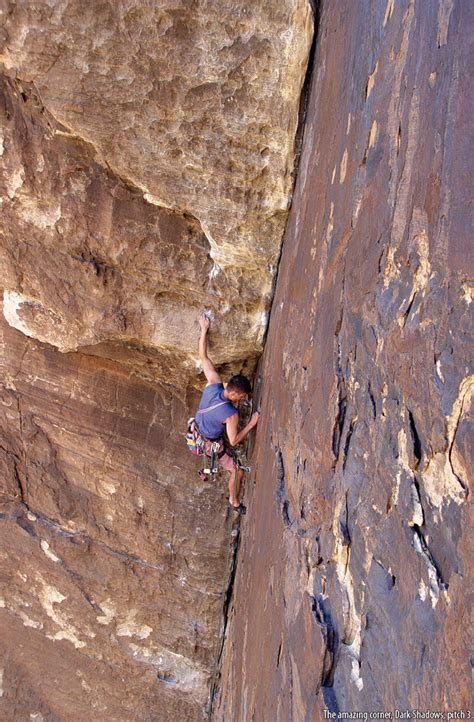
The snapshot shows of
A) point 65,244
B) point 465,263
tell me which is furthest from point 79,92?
point 465,263

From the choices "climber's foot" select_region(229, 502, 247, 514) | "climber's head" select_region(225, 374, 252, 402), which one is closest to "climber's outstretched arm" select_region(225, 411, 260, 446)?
"climber's head" select_region(225, 374, 252, 402)

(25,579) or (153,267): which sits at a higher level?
(153,267)

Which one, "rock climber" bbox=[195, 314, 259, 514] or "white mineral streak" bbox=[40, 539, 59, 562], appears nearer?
"rock climber" bbox=[195, 314, 259, 514]

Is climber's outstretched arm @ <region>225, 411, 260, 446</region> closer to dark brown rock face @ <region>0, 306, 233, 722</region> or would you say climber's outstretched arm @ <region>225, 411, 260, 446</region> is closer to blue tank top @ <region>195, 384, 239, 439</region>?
blue tank top @ <region>195, 384, 239, 439</region>

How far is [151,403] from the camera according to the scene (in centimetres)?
420

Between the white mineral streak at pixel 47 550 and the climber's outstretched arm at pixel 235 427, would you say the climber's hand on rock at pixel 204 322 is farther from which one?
the white mineral streak at pixel 47 550

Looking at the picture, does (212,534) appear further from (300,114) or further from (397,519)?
(397,519)

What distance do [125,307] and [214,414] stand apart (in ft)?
2.71

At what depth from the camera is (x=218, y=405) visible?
3.48 m

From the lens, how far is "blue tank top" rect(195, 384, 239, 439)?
3475 millimetres

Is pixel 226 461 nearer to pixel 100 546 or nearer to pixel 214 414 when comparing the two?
pixel 214 414

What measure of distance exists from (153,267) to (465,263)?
246cm

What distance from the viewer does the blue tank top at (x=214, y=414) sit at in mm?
3475

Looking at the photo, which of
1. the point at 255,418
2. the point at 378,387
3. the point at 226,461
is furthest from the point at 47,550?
the point at 378,387
